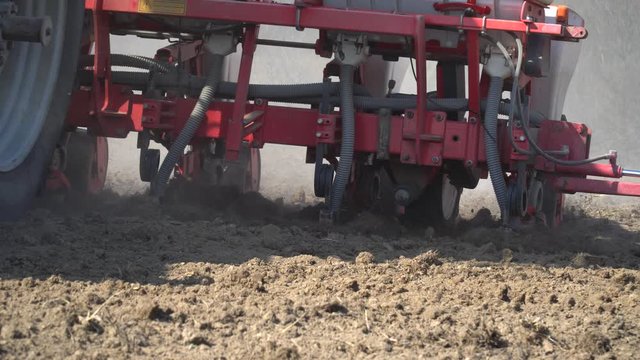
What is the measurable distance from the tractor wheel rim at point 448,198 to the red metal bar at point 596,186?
2.14ft

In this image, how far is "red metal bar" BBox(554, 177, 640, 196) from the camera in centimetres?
730

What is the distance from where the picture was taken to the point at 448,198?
788cm

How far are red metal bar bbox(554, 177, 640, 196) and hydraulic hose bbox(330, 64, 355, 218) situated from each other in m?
1.27

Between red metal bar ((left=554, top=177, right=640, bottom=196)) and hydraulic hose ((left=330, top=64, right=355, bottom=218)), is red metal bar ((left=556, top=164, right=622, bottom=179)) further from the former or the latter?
hydraulic hose ((left=330, top=64, right=355, bottom=218))

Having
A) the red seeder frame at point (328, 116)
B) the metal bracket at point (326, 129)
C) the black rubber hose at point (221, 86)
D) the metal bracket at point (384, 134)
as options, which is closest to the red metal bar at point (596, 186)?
the red seeder frame at point (328, 116)

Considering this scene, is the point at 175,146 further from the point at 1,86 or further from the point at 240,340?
the point at 240,340

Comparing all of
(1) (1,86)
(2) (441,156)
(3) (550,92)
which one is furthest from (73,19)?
(3) (550,92)

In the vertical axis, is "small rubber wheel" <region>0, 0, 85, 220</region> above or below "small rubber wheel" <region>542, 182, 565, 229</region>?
above

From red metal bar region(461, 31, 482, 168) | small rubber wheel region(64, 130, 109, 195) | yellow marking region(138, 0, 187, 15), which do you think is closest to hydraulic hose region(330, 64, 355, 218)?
red metal bar region(461, 31, 482, 168)

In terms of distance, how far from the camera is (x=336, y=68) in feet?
25.1

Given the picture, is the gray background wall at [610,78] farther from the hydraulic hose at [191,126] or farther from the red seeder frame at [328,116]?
the hydraulic hose at [191,126]

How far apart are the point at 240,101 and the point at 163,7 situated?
0.66 metres

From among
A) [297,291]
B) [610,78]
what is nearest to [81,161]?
[297,291]

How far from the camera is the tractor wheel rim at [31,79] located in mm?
6769
